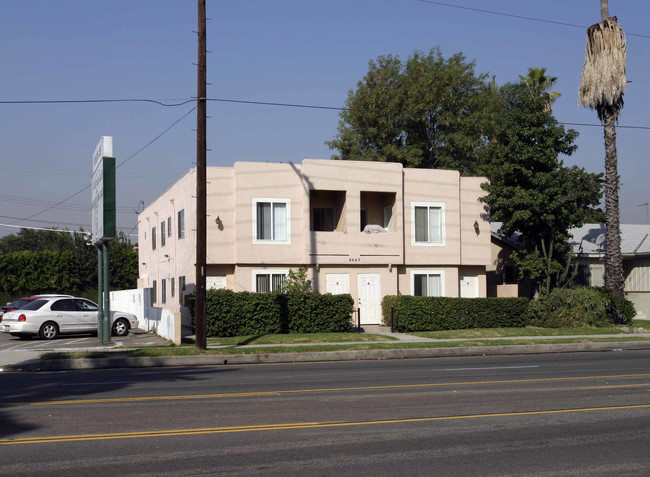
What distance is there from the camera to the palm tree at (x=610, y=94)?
97.5ft

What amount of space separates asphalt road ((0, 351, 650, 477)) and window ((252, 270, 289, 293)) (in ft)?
42.4

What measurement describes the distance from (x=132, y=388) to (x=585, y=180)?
44.7 m

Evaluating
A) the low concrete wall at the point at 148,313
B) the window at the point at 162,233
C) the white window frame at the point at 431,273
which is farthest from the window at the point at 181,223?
the white window frame at the point at 431,273

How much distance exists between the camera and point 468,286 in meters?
32.2

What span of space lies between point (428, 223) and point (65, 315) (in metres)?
15.1

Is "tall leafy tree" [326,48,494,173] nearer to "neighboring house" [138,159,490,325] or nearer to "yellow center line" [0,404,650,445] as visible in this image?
"neighboring house" [138,159,490,325]

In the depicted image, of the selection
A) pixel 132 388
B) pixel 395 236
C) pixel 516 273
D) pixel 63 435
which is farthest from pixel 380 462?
pixel 516 273

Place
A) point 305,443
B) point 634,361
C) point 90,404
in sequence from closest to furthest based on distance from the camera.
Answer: point 305,443 < point 90,404 < point 634,361

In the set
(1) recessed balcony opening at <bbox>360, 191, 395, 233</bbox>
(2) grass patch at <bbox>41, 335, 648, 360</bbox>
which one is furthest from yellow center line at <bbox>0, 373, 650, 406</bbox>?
(1) recessed balcony opening at <bbox>360, 191, 395, 233</bbox>

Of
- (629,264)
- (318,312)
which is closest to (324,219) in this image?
(318,312)

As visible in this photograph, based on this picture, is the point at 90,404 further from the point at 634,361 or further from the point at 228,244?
the point at 228,244

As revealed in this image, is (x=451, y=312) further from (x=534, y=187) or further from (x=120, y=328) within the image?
(x=120, y=328)

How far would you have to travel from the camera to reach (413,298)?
1105 inches

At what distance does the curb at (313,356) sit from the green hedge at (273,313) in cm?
518
